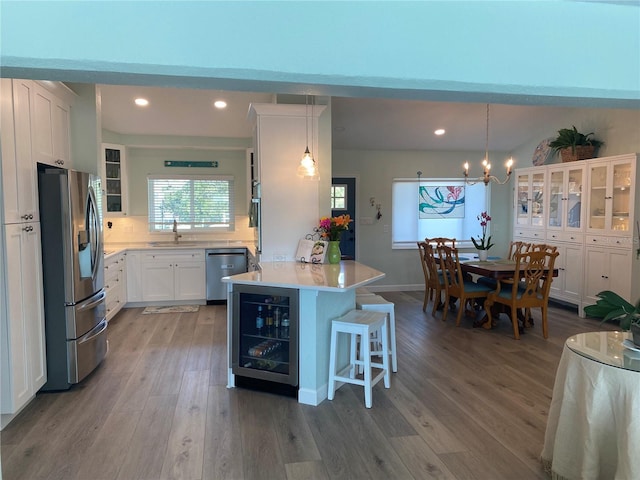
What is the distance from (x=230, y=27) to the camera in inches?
58.2

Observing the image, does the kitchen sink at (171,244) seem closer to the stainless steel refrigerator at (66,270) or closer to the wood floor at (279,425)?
the wood floor at (279,425)

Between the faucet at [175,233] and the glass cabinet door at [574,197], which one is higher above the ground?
the glass cabinet door at [574,197]

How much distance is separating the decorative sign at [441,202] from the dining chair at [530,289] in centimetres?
260

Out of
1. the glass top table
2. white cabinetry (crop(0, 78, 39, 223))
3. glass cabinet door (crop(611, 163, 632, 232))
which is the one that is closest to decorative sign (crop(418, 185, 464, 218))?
glass cabinet door (crop(611, 163, 632, 232))

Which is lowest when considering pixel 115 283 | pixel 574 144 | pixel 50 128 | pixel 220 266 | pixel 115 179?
pixel 115 283

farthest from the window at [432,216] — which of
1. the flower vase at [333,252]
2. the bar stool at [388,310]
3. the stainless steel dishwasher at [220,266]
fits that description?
the bar stool at [388,310]

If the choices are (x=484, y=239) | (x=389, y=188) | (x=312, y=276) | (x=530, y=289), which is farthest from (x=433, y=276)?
(x=312, y=276)

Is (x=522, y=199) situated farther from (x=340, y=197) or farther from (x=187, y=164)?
(x=187, y=164)

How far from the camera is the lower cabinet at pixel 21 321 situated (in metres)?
2.76

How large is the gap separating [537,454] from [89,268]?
3.44 meters

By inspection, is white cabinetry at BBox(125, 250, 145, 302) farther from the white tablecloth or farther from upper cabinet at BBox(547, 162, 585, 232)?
upper cabinet at BBox(547, 162, 585, 232)

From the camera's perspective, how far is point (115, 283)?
543 centimetres

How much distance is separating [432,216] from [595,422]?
224 inches

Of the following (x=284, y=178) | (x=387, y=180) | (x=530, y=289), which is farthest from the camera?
(x=387, y=180)
